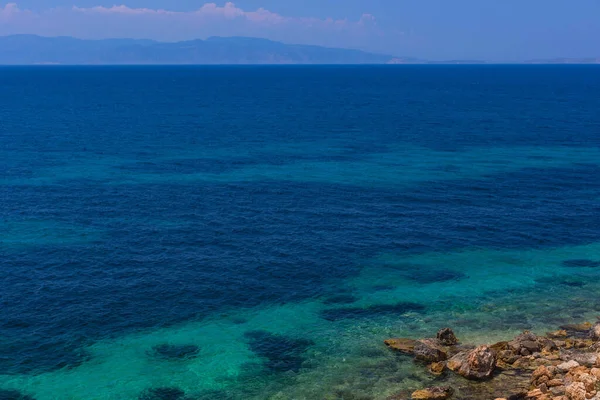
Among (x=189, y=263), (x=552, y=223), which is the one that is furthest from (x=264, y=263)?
(x=552, y=223)

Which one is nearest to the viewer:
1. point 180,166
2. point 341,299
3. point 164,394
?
point 164,394

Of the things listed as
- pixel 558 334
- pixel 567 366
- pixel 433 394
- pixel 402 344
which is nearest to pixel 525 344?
pixel 567 366

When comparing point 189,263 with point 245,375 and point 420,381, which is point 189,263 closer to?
point 245,375

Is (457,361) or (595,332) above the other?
(595,332)

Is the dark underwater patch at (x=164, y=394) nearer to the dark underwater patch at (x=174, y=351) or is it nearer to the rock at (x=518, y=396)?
the dark underwater patch at (x=174, y=351)

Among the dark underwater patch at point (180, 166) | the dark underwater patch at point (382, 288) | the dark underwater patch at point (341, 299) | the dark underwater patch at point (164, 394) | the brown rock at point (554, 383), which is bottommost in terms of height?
the dark underwater patch at point (164, 394)

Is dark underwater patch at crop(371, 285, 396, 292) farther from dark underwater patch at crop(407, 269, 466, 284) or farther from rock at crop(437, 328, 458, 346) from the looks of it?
rock at crop(437, 328, 458, 346)

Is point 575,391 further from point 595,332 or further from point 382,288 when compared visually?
point 382,288

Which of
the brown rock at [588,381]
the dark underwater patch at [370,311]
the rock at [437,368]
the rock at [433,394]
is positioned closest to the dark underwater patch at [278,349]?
the dark underwater patch at [370,311]
